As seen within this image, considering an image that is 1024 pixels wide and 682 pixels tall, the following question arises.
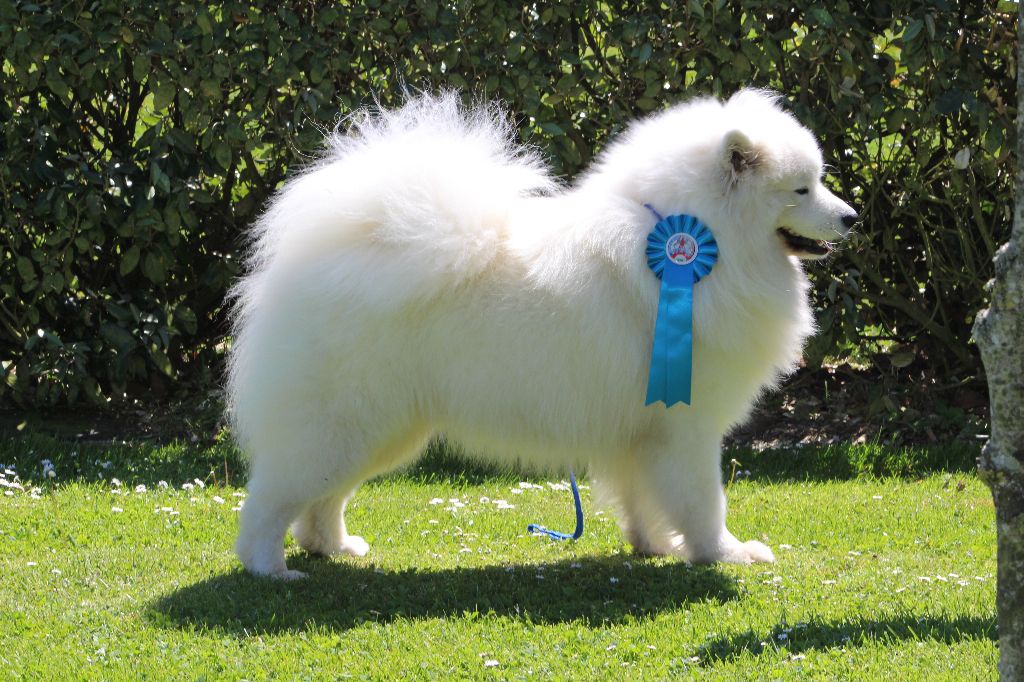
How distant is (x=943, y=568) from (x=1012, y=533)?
2558 millimetres

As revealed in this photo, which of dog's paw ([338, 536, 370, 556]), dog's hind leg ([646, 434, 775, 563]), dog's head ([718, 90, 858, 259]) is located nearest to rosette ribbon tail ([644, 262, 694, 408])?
dog's hind leg ([646, 434, 775, 563])

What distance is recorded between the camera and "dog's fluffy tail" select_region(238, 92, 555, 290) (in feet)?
15.0

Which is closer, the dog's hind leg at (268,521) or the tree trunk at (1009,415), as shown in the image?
the tree trunk at (1009,415)

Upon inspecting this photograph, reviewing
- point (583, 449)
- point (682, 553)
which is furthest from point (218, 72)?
point (682, 553)

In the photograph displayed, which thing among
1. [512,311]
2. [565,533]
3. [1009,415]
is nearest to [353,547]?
[565,533]

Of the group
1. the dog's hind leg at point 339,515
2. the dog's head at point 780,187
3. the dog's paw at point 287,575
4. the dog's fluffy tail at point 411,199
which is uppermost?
the dog's head at point 780,187

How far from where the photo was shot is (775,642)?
387 cm

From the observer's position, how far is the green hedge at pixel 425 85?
651cm

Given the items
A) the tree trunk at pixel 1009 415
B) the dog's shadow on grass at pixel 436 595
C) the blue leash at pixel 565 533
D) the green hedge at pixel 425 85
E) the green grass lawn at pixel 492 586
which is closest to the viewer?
the tree trunk at pixel 1009 415

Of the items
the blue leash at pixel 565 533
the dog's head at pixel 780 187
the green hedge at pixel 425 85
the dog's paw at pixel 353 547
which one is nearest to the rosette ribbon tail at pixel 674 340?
the dog's head at pixel 780 187

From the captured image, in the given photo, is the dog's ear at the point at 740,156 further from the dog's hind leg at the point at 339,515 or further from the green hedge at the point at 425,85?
the green hedge at the point at 425,85

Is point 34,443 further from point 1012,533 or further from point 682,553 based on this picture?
Answer: point 1012,533

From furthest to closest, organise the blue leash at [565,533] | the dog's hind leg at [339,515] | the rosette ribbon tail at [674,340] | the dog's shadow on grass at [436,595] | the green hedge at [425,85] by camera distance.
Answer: the green hedge at [425,85] < the blue leash at [565,533] < the dog's hind leg at [339,515] < the rosette ribbon tail at [674,340] < the dog's shadow on grass at [436,595]

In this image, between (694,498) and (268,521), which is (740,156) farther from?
(268,521)
